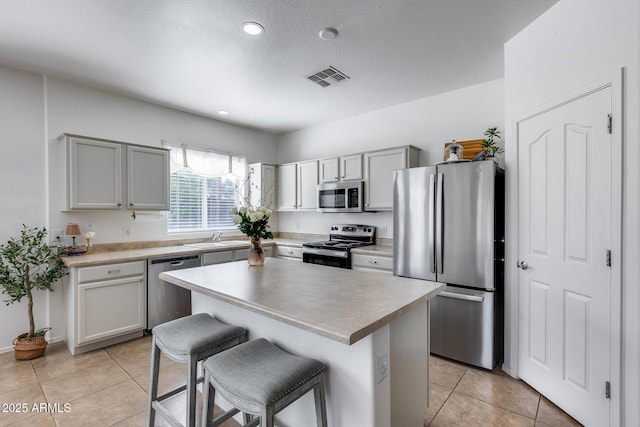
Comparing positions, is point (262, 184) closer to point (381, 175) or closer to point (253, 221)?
point (381, 175)

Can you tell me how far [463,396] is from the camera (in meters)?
2.21

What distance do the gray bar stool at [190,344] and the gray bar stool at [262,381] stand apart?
15 centimetres

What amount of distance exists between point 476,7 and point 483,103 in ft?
4.80

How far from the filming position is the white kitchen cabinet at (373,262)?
3.43 m

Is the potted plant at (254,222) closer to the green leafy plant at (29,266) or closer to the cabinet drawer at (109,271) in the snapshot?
the cabinet drawer at (109,271)

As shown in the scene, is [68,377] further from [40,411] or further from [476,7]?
[476,7]

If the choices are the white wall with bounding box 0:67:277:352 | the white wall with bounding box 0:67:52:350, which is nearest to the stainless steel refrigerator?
the white wall with bounding box 0:67:277:352

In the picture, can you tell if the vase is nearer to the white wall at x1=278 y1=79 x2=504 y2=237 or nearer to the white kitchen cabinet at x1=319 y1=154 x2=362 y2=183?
the white kitchen cabinet at x1=319 y1=154 x2=362 y2=183

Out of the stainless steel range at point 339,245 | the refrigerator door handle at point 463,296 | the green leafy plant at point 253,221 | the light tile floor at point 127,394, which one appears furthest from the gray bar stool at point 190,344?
the stainless steel range at point 339,245

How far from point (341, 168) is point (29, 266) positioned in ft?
11.9

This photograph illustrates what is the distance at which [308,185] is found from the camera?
15.4 ft

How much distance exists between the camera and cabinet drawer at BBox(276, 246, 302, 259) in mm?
4441

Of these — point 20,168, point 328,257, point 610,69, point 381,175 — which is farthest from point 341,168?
point 20,168

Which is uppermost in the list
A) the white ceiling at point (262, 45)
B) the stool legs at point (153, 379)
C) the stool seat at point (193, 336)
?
the white ceiling at point (262, 45)
